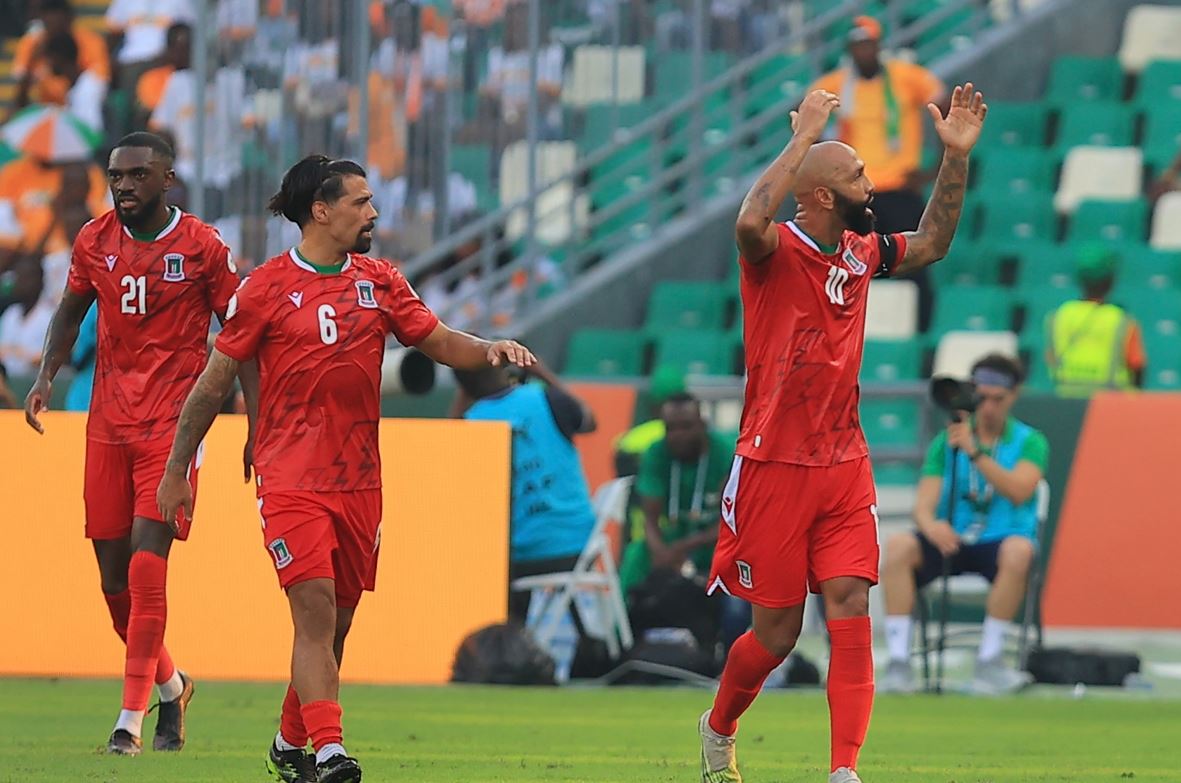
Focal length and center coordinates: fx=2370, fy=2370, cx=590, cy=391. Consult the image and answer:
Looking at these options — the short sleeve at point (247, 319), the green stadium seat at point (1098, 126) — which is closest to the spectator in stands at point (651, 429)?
the green stadium seat at point (1098, 126)

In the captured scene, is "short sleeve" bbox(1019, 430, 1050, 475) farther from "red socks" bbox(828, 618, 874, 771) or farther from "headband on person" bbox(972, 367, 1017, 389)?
"red socks" bbox(828, 618, 874, 771)

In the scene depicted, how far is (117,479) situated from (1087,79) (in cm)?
1279

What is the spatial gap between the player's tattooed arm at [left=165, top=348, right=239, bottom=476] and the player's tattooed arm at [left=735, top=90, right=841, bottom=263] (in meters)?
1.69

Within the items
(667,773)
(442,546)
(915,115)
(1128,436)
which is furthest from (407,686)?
(915,115)

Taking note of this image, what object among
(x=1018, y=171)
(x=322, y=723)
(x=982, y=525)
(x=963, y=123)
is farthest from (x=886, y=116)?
(x=322, y=723)

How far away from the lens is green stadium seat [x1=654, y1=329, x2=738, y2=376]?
1725 cm

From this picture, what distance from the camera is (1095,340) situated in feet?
50.7

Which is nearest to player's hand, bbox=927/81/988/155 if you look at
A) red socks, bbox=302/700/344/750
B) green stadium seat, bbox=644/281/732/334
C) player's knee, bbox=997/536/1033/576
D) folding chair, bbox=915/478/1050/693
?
red socks, bbox=302/700/344/750

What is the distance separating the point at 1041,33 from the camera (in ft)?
66.0

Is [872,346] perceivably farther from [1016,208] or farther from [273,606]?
[273,606]

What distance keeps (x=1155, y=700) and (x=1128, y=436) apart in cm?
334

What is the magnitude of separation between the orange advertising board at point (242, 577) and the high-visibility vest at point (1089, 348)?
453 cm

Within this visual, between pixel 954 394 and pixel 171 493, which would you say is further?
pixel 954 394

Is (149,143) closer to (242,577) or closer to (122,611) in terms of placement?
(122,611)
